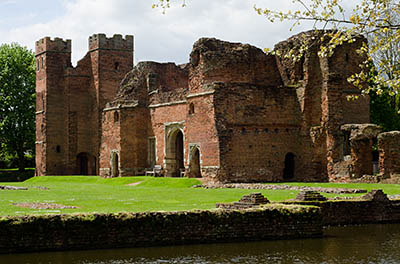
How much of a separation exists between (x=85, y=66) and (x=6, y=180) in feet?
40.0

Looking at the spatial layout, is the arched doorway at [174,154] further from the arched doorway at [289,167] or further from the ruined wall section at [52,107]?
the ruined wall section at [52,107]

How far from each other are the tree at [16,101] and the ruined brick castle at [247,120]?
1471 centimetres

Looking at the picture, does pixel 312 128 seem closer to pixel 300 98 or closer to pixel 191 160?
pixel 300 98

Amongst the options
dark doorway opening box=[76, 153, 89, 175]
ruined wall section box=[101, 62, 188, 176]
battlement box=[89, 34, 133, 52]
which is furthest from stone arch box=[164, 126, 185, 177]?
dark doorway opening box=[76, 153, 89, 175]

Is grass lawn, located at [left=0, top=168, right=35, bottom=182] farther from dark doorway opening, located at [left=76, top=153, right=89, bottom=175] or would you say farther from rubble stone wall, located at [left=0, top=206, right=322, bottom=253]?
rubble stone wall, located at [left=0, top=206, right=322, bottom=253]

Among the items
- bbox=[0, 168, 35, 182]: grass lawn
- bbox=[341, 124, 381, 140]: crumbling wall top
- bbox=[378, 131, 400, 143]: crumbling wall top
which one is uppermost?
bbox=[341, 124, 381, 140]: crumbling wall top

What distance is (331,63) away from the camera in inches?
1438

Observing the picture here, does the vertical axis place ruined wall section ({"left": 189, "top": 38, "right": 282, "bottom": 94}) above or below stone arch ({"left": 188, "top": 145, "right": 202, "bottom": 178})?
above

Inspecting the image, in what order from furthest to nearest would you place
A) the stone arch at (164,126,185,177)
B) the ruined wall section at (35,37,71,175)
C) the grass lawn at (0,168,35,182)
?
the grass lawn at (0,168,35,182) → the ruined wall section at (35,37,71,175) → the stone arch at (164,126,185,177)

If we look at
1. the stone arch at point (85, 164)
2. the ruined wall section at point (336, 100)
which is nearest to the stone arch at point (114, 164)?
the stone arch at point (85, 164)

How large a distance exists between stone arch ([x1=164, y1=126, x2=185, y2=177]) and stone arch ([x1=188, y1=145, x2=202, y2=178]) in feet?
13.0

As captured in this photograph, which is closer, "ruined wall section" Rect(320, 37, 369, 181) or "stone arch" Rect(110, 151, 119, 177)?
"ruined wall section" Rect(320, 37, 369, 181)

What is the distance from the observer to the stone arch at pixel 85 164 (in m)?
57.1

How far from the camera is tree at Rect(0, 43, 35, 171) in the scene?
58.9 metres
